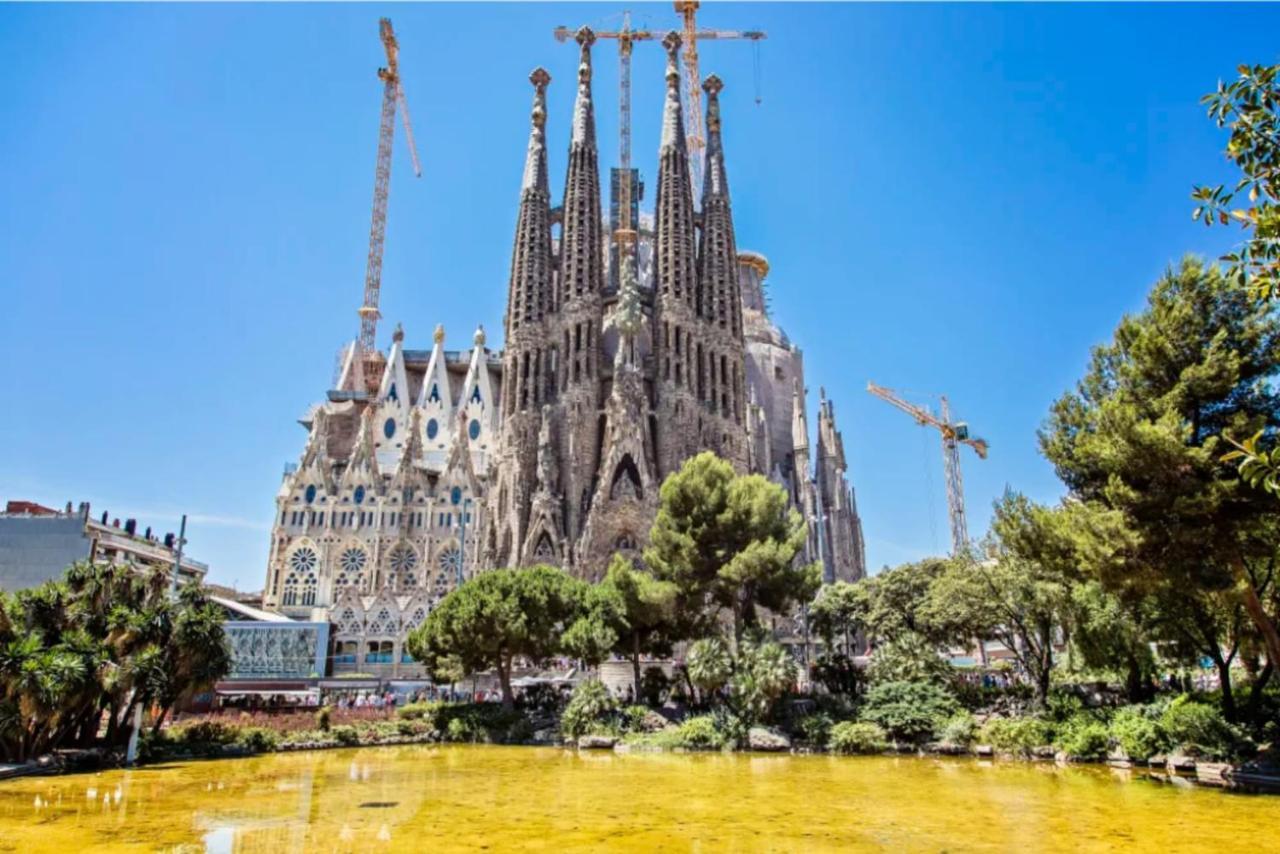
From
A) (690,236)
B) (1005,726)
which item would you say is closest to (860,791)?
(1005,726)

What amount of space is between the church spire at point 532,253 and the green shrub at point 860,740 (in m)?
38.6

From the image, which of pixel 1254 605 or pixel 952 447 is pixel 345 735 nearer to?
pixel 1254 605

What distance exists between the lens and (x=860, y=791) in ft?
53.1

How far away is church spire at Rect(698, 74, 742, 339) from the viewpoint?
192 ft

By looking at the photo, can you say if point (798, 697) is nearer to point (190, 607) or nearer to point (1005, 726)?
point (1005, 726)

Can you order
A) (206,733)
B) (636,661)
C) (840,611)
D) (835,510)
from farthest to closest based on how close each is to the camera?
1. (835,510)
2. (840,611)
3. (636,661)
4. (206,733)

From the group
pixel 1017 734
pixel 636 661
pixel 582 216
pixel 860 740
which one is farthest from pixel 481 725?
pixel 582 216

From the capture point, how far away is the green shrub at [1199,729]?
55.6ft

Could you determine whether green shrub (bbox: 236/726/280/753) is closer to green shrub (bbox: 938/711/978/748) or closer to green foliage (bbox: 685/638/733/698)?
green foliage (bbox: 685/638/733/698)

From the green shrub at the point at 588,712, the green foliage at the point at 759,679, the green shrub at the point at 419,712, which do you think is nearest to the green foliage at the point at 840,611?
the green foliage at the point at 759,679

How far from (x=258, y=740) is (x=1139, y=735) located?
23.1m

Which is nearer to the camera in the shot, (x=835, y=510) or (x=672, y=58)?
(x=672, y=58)

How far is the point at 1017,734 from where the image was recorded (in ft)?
70.3

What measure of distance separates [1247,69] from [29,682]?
2229cm
